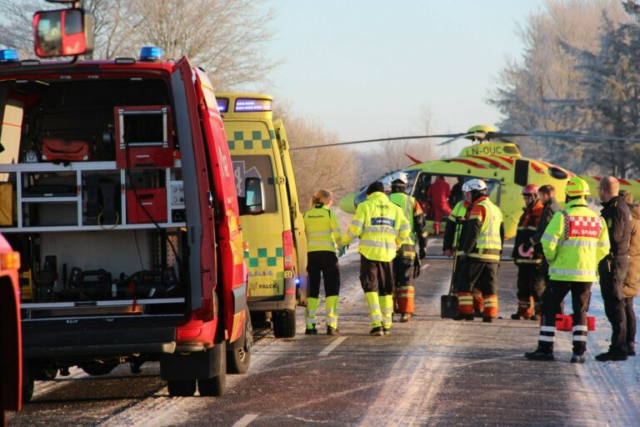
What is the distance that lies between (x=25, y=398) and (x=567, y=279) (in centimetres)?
536

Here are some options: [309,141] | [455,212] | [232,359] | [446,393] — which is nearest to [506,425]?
[446,393]

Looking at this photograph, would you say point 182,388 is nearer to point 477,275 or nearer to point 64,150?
point 64,150

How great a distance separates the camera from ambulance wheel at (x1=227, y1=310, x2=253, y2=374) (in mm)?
8859

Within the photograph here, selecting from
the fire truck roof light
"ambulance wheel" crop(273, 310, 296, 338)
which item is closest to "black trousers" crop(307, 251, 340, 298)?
"ambulance wheel" crop(273, 310, 296, 338)

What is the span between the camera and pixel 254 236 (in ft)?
36.6

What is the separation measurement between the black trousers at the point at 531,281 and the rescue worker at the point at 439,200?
10.6 meters

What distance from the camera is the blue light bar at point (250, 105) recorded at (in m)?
11.0

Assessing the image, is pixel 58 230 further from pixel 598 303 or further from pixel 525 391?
pixel 598 303

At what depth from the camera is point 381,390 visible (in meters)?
8.73

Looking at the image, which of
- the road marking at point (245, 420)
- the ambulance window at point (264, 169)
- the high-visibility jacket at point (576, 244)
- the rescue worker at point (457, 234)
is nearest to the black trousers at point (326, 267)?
the ambulance window at point (264, 169)

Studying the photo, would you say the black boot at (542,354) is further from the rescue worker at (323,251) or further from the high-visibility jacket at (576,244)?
the rescue worker at (323,251)

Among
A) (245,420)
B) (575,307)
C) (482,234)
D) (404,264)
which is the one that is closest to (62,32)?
(245,420)

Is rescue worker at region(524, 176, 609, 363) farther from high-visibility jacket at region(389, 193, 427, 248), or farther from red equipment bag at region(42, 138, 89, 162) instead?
red equipment bag at region(42, 138, 89, 162)

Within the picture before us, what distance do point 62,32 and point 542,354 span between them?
6938mm
